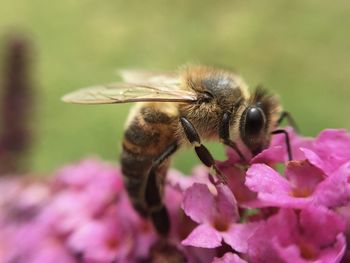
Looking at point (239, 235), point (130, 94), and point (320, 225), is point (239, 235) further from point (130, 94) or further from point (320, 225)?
point (130, 94)

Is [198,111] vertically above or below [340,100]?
→ above

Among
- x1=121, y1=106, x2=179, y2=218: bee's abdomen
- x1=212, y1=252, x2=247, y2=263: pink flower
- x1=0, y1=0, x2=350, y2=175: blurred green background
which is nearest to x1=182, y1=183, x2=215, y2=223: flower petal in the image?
x1=212, y1=252, x2=247, y2=263: pink flower

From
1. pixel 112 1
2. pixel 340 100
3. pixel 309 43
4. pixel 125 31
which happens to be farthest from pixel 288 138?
pixel 112 1

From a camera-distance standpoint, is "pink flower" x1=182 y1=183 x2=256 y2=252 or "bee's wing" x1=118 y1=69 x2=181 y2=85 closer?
"pink flower" x1=182 y1=183 x2=256 y2=252

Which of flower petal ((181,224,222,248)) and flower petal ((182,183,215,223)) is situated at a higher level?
flower petal ((182,183,215,223))

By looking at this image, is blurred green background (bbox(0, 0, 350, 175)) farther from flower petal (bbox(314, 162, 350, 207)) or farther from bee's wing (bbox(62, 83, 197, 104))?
flower petal (bbox(314, 162, 350, 207))

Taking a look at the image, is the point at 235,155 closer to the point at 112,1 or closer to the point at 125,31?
the point at 125,31

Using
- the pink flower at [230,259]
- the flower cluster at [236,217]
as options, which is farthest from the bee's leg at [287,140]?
the pink flower at [230,259]

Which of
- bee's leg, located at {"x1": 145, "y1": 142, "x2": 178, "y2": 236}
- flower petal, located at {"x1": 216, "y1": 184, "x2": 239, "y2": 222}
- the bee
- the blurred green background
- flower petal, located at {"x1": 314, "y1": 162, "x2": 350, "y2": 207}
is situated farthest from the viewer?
the blurred green background

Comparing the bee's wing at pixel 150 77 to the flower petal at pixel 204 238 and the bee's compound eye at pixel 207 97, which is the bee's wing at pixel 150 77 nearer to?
the bee's compound eye at pixel 207 97
